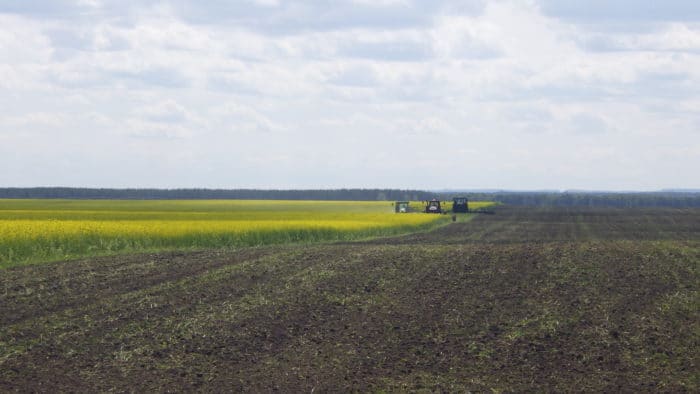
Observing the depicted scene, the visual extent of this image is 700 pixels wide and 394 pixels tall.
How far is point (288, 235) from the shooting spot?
42.8 meters

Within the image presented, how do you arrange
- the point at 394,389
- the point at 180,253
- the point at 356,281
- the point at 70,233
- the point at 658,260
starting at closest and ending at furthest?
the point at 394,389, the point at 356,281, the point at 658,260, the point at 180,253, the point at 70,233

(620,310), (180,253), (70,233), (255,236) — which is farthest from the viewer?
(255,236)

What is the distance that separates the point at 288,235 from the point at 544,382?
102ft

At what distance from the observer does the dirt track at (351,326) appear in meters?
12.6

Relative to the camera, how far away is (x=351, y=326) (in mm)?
16156

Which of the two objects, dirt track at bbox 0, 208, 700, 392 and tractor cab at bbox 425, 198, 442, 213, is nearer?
dirt track at bbox 0, 208, 700, 392

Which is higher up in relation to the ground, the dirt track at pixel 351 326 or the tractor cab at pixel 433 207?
the tractor cab at pixel 433 207

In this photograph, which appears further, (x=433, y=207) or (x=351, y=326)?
(x=433, y=207)

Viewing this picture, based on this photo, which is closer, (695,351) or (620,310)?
(695,351)

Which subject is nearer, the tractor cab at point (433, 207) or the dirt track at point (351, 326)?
the dirt track at point (351, 326)

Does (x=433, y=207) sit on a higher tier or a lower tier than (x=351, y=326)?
higher

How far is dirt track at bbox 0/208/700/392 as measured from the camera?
12562 mm

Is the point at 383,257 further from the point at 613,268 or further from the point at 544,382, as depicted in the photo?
the point at 544,382

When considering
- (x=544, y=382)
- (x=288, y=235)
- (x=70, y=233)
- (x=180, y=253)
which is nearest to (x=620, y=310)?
(x=544, y=382)
